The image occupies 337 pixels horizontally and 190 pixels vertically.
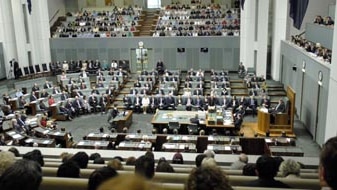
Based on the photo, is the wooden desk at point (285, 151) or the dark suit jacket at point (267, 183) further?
the wooden desk at point (285, 151)

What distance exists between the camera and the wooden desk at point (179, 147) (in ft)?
36.3

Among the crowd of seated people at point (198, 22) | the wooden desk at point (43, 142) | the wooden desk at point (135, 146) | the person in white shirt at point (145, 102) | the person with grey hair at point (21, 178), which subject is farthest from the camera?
the crowd of seated people at point (198, 22)

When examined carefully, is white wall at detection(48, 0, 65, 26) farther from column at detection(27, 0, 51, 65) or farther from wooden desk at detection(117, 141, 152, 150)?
wooden desk at detection(117, 141, 152, 150)

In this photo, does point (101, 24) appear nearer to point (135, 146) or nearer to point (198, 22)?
point (198, 22)

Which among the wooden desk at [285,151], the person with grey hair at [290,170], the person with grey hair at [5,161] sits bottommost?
the wooden desk at [285,151]

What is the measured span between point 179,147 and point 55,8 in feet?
87.8

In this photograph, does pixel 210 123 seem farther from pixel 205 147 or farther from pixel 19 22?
pixel 19 22

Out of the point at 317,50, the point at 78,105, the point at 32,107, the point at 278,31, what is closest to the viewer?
the point at 317,50

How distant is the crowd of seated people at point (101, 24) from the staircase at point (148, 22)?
569mm

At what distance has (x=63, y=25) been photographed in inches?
1254

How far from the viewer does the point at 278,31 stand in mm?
22250

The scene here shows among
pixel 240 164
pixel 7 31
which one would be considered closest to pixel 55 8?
pixel 7 31

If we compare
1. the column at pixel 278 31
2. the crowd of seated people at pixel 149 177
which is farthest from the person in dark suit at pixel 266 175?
the column at pixel 278 31

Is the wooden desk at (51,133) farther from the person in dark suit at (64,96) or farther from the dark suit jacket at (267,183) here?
the dark suit jacket at (267,183)
